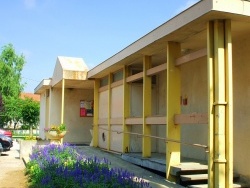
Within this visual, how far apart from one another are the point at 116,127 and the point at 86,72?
3180mm

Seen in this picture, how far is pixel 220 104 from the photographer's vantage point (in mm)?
6465

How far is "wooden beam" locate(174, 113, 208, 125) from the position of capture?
7.03m

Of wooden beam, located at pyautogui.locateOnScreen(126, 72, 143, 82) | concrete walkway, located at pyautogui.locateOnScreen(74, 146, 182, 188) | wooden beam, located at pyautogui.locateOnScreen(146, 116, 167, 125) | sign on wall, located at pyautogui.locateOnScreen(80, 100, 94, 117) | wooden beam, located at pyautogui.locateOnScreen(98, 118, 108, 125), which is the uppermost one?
wooden beam, located at pyautogui.locateOnScreen(126, 72, 143, 82)

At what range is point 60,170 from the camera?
708 cm

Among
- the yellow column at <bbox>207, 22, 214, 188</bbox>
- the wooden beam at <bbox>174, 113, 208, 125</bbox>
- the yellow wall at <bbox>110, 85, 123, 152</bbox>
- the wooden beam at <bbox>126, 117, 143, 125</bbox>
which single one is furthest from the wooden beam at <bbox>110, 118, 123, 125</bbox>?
the yellow column at <bbox>207, 22, 214, 188</bbox>

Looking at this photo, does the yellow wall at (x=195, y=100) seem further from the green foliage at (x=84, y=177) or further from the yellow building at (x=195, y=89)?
the green foliage at (x=84, y=177)

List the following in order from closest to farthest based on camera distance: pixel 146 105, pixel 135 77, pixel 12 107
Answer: pixel 146 105
pixel 135 77
pixel 12 107

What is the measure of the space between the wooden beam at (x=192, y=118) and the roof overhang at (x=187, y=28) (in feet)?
5.70

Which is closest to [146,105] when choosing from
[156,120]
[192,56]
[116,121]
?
[156,120]

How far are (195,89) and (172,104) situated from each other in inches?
68.3

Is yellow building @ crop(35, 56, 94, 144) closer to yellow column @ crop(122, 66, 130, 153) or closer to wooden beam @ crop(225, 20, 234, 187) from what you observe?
yellow column @ crop(122, 66, 130, 153)

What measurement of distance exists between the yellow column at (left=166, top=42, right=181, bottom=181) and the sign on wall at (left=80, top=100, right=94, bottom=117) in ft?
34.3

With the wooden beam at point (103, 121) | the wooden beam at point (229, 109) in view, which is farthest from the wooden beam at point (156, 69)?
the wooden beam at point (103, 121)

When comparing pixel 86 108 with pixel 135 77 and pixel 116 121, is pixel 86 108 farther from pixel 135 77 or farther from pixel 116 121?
pixel 135 77
